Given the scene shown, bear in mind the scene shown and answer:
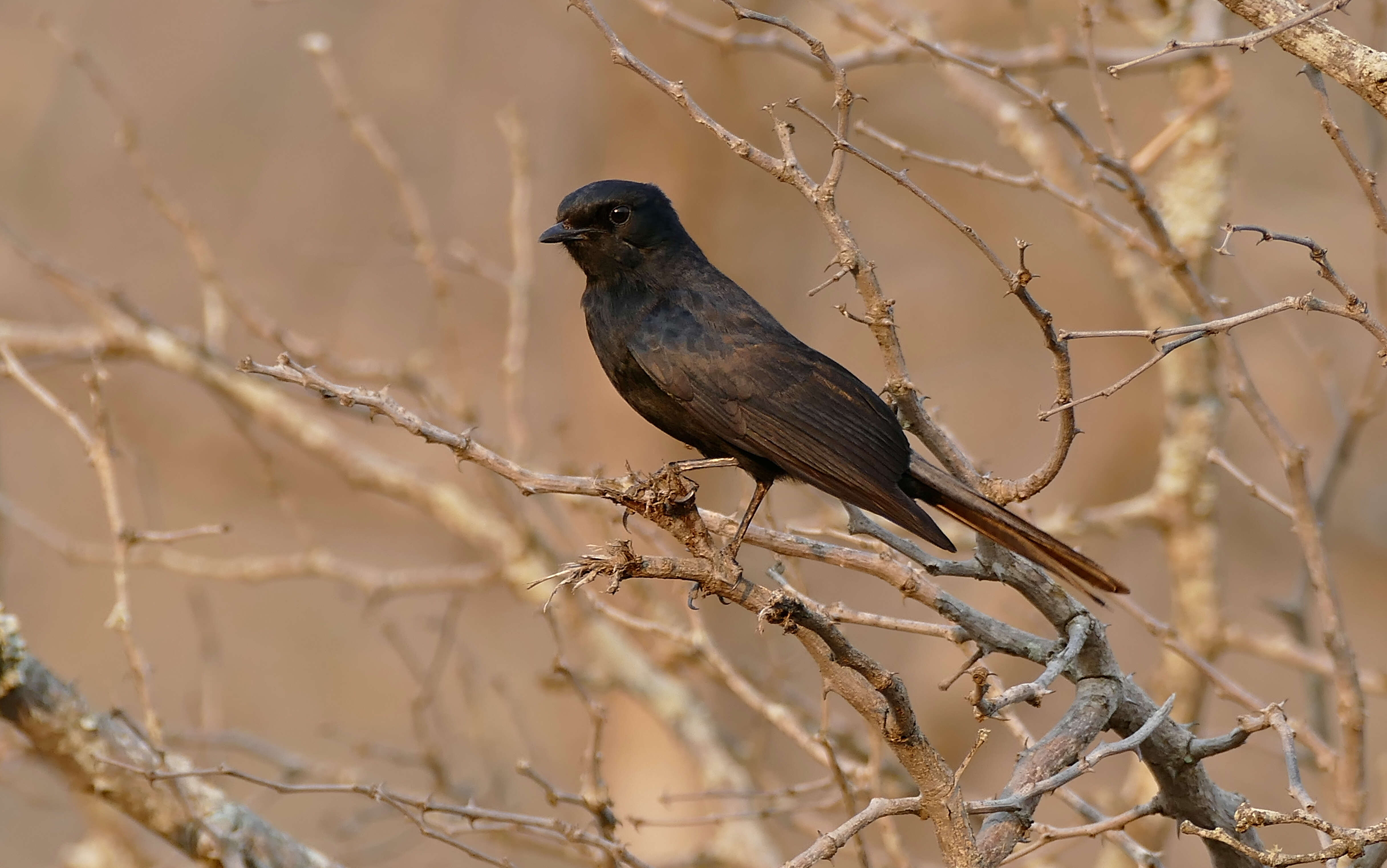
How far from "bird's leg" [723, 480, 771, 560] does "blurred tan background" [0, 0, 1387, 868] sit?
2339mm

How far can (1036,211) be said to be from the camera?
8664mm

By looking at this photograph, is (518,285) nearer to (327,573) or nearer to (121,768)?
(327,573)

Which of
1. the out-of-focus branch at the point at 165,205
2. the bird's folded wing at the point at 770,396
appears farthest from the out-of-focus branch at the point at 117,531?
the out-of-focus branch at the point at 165,205

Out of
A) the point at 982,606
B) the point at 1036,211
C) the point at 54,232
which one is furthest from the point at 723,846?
the point at 54,232

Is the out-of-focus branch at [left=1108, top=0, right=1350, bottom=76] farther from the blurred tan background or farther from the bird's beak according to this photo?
the blurred tan background

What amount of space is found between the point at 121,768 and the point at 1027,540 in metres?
2.18

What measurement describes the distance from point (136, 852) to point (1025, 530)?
3.31 m

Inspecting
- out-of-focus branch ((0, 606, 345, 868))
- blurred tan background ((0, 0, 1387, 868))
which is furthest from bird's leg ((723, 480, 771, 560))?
blurred tan background ((0, 0, 1387, 868))

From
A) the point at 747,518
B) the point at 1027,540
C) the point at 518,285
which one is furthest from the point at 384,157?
the point at 1027,540

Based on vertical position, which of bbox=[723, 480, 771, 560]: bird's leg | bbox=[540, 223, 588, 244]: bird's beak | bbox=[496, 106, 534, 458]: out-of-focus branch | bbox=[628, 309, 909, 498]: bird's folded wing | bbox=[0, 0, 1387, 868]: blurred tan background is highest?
bbox=[0, 0, 1387, 868]: blurred tan background

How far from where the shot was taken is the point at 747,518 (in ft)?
10.4

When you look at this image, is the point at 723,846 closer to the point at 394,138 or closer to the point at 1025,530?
the point at 1025,530

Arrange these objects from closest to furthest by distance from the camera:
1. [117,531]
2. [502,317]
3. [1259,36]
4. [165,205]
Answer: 1. [1259,36]
2. [117,531]
3. [165,205]
4. [502,317]

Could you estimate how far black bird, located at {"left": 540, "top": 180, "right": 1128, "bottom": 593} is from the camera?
3021mm
